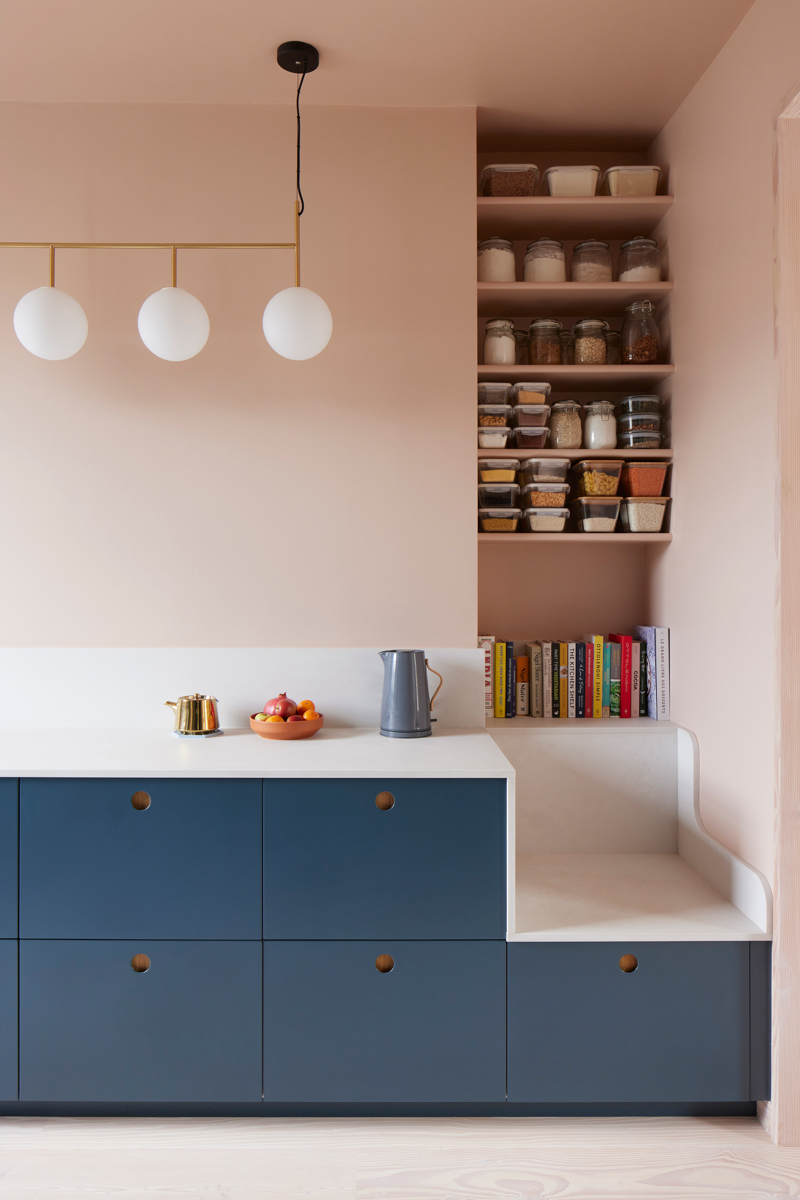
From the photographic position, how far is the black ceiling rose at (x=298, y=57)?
197 centimetres

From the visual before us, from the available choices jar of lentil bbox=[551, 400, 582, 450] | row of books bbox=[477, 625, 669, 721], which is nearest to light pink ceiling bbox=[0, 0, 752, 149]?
jar of lentil bbox=[551, 400, 582, 450]

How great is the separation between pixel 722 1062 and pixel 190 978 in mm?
1225

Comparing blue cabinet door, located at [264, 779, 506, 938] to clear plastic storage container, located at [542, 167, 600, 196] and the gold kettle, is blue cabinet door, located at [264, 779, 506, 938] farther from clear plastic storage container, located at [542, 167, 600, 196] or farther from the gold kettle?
clear plastic storage container, located at [542, 167, 600, 196]

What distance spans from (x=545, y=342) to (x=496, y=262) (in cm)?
28

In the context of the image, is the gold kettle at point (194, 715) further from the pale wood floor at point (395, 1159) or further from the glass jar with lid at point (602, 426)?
the glass jar with lid at point (602, 426)

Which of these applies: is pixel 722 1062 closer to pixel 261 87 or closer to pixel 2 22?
pixel 261 87

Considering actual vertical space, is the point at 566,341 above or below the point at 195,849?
above

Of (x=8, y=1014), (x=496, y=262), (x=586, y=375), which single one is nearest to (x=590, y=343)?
(x=586, y=375)

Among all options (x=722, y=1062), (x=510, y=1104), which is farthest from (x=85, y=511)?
(x=722, y=1062)

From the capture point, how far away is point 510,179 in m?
2.35

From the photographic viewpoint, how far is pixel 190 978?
1.79 metres

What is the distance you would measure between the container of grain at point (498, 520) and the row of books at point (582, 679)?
337 mm

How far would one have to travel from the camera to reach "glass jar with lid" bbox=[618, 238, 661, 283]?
236 centimetres

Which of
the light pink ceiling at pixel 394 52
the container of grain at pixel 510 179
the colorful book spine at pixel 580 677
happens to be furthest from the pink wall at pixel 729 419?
the container of grain at pixel 510 179
